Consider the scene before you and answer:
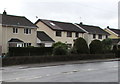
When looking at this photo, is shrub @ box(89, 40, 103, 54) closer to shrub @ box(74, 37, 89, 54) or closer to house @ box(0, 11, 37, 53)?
shrub @ box(74, 37, 89, 54)

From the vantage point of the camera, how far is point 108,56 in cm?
3981

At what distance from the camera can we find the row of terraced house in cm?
3734

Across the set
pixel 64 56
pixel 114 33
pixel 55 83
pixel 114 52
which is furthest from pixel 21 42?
pixel 114 33

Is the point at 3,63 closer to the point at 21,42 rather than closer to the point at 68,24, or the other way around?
the point at 21,42

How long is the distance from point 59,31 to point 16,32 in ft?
39.1

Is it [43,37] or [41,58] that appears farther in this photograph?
[43,37]

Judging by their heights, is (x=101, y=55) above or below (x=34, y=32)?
below

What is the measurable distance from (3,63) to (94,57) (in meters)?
16.8

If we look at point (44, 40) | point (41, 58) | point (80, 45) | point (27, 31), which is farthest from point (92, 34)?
point (41, 58)

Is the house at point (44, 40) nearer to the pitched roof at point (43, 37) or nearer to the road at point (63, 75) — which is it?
the pitched roof at point (43, 37)

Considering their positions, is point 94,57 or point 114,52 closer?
point 94,57

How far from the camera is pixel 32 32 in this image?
41531 millimetres

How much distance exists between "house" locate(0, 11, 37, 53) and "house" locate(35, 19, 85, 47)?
20.0 feet

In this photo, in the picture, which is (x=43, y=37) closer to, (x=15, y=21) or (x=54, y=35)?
(x=54, y=35)
